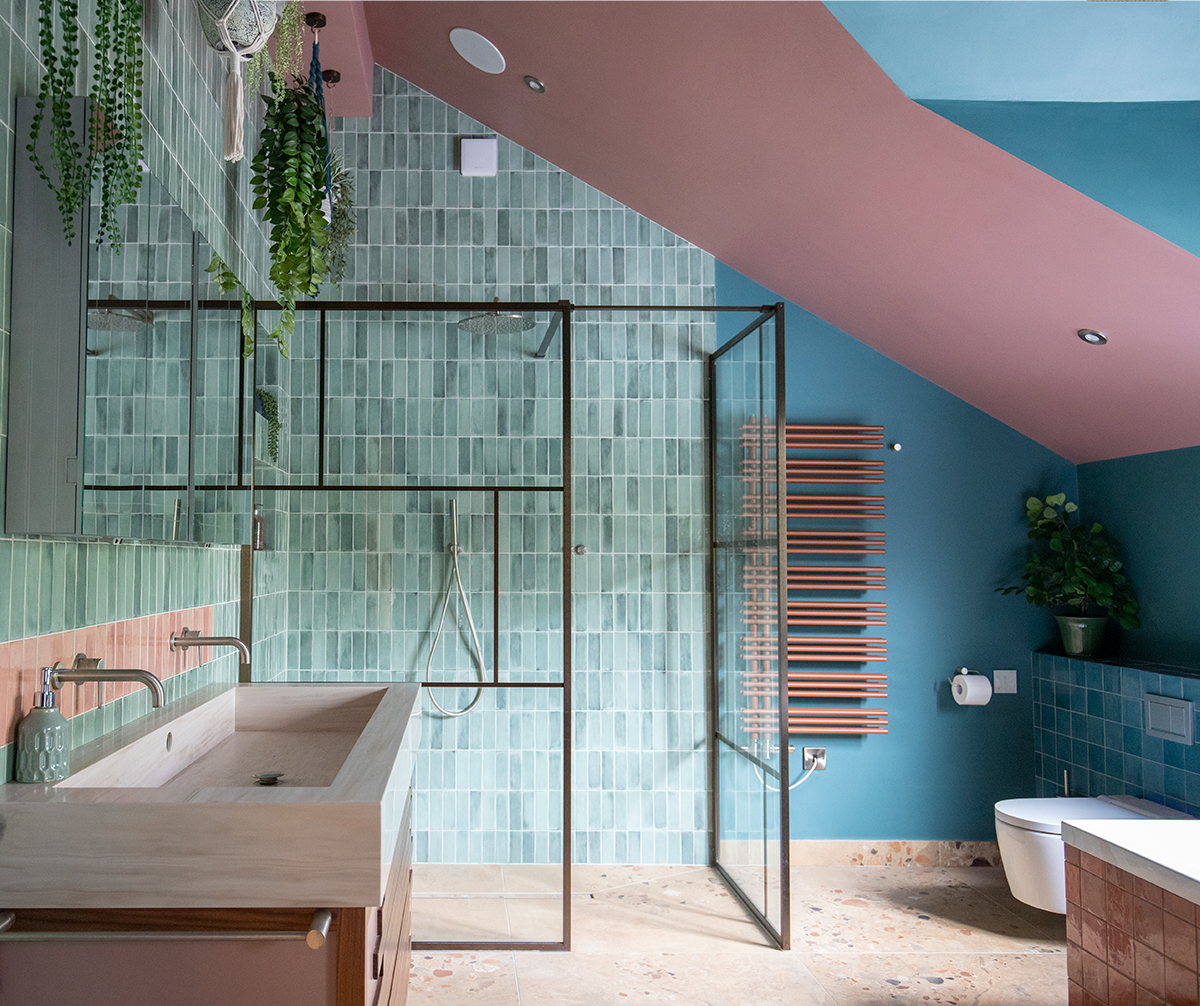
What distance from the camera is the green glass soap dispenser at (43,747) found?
133 cm

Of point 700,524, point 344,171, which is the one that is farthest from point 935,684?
point 344,171

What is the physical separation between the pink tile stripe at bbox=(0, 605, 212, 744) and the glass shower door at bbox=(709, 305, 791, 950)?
6.16 feet

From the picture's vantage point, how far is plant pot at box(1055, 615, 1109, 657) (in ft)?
11.7

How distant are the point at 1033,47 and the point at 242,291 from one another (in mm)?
2209

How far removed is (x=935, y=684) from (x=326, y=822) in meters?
3.23

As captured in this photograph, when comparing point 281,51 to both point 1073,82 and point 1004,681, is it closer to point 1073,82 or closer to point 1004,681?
point 1073,82

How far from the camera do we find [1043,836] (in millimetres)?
2971

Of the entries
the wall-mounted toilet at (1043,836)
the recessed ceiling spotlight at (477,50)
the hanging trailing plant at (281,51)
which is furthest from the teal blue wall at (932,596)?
the hanging trailing plant at (281,51)

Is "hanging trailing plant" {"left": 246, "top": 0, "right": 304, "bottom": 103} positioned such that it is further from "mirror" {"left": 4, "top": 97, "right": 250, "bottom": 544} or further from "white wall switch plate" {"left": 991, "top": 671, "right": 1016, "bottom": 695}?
"white wall switch plate" {"left": 991, "top": 671, "right": 1016, "bottom": 695}

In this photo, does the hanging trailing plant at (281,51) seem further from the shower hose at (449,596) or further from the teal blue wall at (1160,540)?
the teal blue wall at (1160,540)

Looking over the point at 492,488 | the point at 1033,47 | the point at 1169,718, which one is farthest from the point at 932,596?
the point at 1033,47

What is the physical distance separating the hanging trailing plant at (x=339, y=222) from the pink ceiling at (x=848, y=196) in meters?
0.56

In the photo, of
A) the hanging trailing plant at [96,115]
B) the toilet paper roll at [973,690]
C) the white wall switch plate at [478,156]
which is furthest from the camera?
the white wall switch plate at [478,156]

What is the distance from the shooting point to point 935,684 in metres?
3.84
